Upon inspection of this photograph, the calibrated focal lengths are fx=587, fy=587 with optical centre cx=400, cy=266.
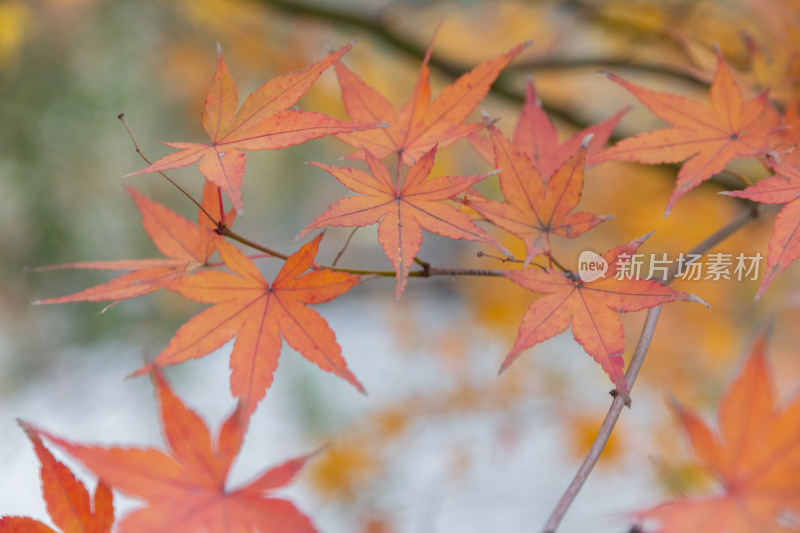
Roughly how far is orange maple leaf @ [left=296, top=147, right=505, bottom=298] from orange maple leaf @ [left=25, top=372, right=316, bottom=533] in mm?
125

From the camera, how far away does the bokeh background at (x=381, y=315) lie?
151 cm

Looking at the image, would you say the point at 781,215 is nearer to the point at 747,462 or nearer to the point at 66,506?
the point at 747,462

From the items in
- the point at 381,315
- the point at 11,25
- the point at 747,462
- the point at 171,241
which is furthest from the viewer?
the point at 381,315

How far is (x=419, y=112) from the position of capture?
481 mm

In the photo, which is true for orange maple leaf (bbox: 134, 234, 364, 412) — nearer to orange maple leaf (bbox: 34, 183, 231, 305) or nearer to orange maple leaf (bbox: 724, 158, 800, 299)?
orange maple leaf (bbox: 34, 183, 231, 305)

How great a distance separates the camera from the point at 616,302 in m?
0.39

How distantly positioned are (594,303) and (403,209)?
0.47ft

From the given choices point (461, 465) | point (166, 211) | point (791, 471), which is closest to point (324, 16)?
point (166, 211)

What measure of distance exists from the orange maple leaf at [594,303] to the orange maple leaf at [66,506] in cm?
27

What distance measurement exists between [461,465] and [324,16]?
1145mm

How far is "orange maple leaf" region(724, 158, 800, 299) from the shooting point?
0.37 meters

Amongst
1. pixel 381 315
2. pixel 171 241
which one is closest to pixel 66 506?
pixel 171 241

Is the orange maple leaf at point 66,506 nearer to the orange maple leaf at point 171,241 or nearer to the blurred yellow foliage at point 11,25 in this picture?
the orange maple leaf at point 171,241

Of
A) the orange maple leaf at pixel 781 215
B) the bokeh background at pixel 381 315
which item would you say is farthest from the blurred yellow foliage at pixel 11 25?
the orange maple leaf at pixel 781 215
